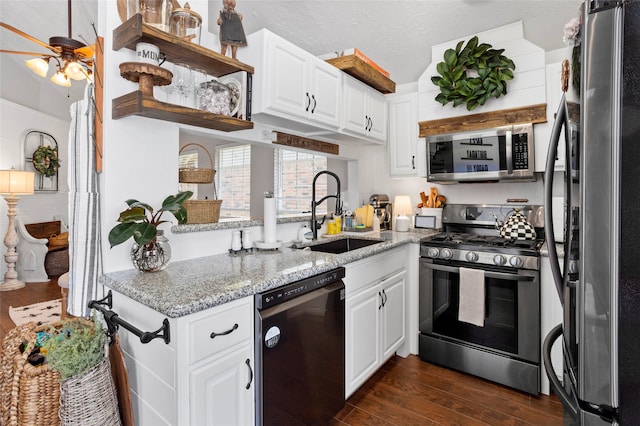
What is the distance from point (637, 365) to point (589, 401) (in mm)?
153

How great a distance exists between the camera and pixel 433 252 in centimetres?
251

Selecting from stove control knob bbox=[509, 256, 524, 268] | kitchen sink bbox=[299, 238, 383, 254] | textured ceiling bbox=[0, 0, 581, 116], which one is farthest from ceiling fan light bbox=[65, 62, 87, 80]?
stove control knob bbox=[509, 256, 524, 268]

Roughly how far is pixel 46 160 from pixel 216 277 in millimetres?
5609

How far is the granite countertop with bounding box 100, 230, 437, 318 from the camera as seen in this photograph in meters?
1.19

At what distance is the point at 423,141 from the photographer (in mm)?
2988

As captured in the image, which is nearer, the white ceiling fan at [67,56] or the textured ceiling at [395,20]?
the textured ceiling at [395,20]

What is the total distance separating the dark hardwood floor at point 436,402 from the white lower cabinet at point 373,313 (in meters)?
0.15

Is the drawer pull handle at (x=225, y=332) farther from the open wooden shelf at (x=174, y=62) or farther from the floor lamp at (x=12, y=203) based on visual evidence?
the floor lamp at (x=12, y=203)

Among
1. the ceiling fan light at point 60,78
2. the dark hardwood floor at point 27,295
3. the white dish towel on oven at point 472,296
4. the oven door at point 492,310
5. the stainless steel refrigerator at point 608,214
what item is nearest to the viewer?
the stainless steel refrigerator at point 608,214

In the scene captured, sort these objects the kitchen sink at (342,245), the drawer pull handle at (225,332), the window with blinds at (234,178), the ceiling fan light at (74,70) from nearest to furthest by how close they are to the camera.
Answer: the drawer pull handle at (225,332)
the kitchen sink at (342,245)
the ceiling fan light at (74,70)
the window with blinds at (234,178)

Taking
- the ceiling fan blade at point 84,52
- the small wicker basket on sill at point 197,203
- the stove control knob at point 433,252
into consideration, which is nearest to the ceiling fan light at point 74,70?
the ceiling fan blade at point 84,52

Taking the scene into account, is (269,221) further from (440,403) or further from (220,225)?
(440,403)

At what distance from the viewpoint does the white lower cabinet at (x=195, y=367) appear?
1.14 metres

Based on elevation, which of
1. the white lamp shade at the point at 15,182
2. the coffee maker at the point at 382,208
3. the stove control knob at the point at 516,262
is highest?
the white lamp shade at the point at 15,182
